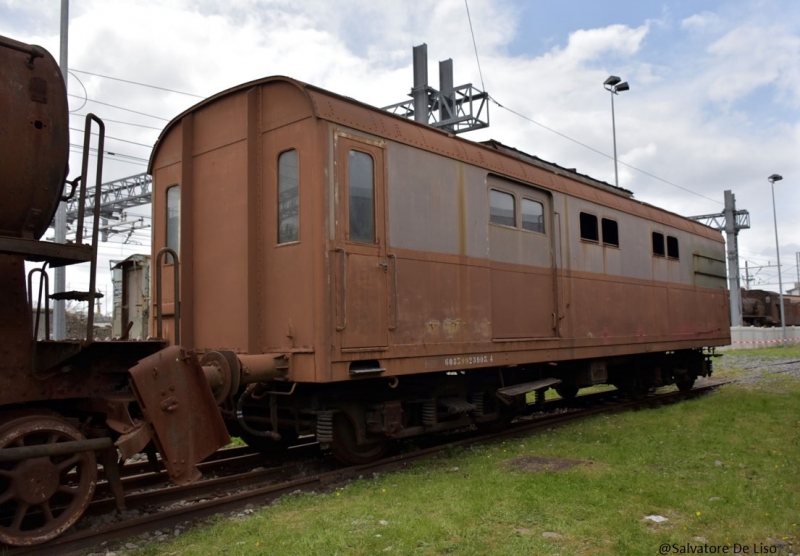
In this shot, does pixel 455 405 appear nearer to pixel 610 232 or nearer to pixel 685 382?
pixel 610 232

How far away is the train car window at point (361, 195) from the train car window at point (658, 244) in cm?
781

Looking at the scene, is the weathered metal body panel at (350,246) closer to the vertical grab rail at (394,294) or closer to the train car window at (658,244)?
the vertical grab rail at (394,294)

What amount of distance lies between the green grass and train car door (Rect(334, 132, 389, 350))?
1577 mm

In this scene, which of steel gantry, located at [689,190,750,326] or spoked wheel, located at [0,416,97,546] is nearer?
spoked wheel, located at [0,416,97,546]

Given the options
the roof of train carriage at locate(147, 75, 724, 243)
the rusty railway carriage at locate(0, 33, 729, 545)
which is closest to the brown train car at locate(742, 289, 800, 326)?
the roof of train carriage at locate(147, 75, 724, 243)

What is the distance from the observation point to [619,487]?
6016 millimetres

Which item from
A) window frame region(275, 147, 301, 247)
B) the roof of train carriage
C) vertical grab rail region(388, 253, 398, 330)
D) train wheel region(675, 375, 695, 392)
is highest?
the roof of train carriage

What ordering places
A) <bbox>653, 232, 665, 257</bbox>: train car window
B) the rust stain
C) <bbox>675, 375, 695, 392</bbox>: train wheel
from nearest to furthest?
the rust stain < <bbox>653, 232, 665, 257</bbox>: train car window < <bbox>675, 375, 695, 392</bbox>: train wheel

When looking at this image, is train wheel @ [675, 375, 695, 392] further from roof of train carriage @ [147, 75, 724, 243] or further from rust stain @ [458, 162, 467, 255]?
rust stain @ [458, 162, 467, 255]

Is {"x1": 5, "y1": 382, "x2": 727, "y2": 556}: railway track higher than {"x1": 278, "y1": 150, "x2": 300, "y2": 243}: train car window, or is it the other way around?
{"x1": 278, "y1": 150, "x2": 300, "y2": 243}: train car window

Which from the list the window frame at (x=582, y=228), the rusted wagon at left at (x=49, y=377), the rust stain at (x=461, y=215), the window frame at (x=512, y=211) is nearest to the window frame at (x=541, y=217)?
the window frame at (x=512, y=211)

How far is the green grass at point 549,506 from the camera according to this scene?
464cm

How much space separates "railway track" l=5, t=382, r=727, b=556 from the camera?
4914mm

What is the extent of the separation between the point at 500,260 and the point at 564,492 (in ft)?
11.2
